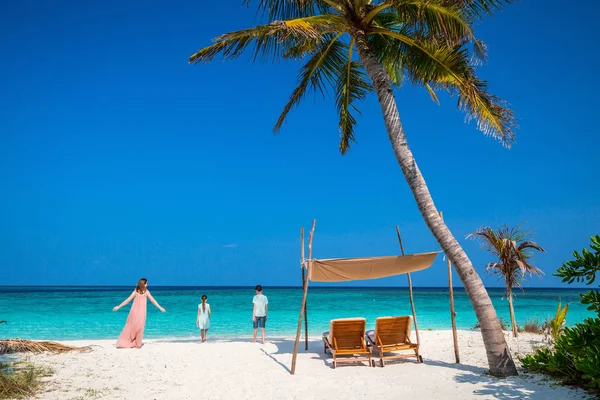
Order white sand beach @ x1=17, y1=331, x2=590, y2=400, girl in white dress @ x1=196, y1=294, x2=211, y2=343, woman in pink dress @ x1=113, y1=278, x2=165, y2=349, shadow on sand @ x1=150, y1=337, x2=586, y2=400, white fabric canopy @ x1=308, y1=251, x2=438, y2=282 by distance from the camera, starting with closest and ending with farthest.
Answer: shadow on sand @ x1=150, y1=337, x2=586, y2=400 → white sand beach @ x1=17, y1=331, x2=590, y2=400 → white fabric canopy @ x1=308, y1=251, x2=438, y2=282 → woman in pink dress @ x1=113, y1=278, x2=165, y2=349 → girl in white dress @ x1=196, y1=294, x2=211, y2=343

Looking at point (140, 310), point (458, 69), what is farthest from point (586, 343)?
point (140, 310)

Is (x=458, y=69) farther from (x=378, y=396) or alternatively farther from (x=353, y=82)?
(x=378, y=396)

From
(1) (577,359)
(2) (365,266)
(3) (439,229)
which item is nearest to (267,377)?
(2) (365,266)

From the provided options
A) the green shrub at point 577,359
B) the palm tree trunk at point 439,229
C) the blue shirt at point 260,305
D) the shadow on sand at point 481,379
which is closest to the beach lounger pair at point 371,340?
the shadow on sand at point 481,379

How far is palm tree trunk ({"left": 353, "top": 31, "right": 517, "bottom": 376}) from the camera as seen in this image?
6.49m

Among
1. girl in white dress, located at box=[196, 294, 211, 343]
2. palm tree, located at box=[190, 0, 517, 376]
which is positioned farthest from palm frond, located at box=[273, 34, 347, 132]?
girl in white dress, located at box=[196, 294, 211, 343]

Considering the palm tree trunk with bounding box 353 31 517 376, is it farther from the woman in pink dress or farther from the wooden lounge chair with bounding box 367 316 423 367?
the woman in pink dress

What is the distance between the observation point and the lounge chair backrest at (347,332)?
778cm

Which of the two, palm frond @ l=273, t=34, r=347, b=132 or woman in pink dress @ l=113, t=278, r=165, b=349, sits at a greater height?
palm frond @ l=273, t=34, r=347, b=132

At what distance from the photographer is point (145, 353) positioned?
8602mm

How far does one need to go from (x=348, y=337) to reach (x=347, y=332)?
0.40 feet

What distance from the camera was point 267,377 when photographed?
22.5 ft

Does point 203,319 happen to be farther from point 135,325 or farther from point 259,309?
point 135,325

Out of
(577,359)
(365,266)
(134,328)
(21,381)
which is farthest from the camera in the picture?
(134,328)
